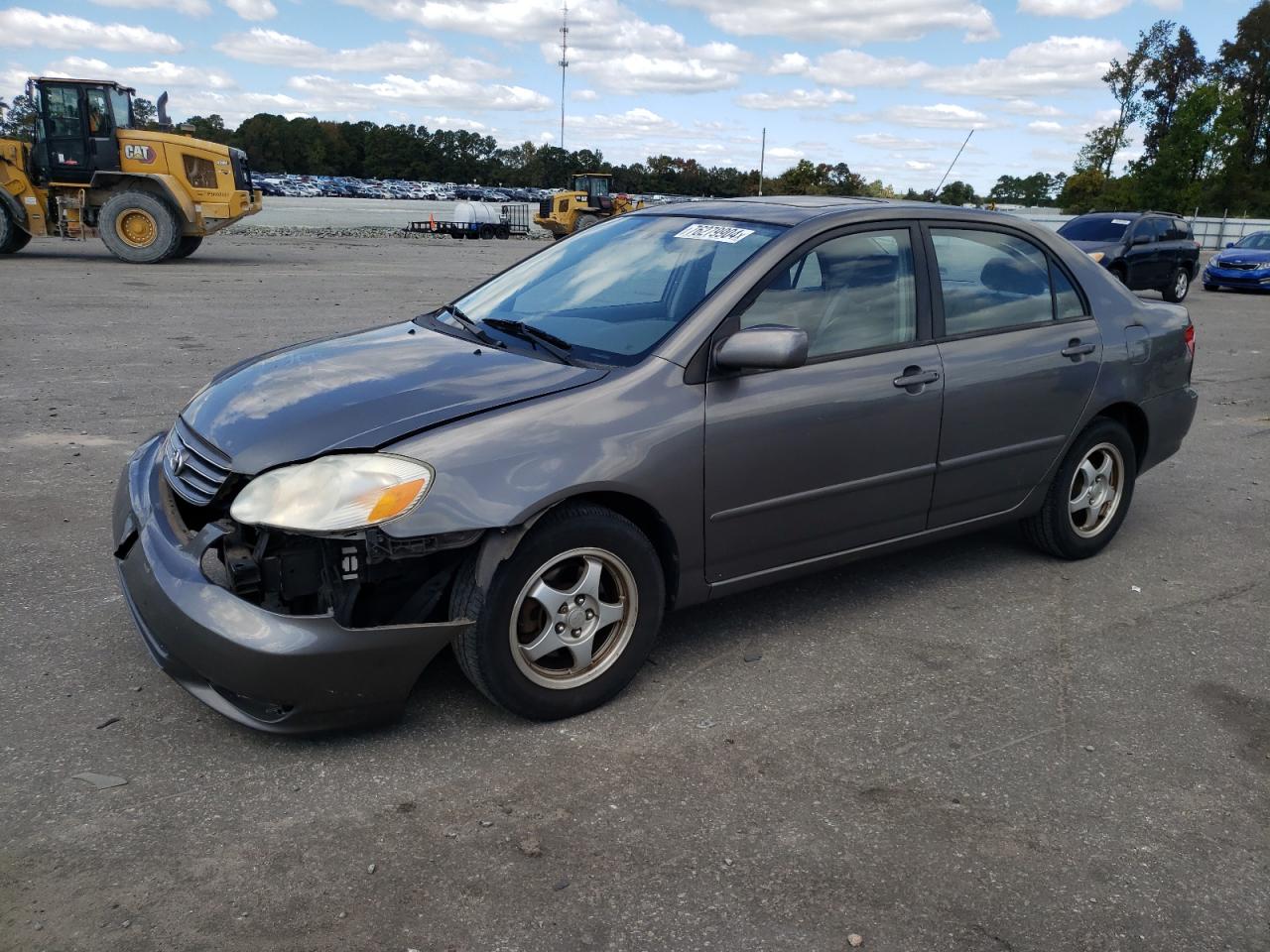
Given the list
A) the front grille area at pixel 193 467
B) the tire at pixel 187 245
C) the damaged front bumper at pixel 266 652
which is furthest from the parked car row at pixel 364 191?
the damaged front bumper at pixel 266 652

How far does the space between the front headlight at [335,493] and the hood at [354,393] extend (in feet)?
0.21

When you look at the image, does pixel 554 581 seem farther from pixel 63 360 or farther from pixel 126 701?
pixel 63 360

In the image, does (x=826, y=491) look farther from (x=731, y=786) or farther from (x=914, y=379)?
(x=731, y=786)

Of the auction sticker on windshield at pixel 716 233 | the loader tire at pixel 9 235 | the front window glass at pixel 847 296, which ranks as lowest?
the loader tire at pixel 9 235

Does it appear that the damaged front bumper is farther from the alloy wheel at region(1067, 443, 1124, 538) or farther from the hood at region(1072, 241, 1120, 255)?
the hood at region(1072, 241, 1120, 255)

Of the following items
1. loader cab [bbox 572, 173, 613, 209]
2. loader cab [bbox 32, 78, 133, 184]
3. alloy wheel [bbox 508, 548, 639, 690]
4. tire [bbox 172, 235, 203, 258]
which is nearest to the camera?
alloy wheel [bbox 508, 548, 639, 690]

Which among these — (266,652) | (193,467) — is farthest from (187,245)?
(266,652)

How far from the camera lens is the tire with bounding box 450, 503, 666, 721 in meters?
3.16

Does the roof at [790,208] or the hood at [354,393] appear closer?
the hood at [354,393]

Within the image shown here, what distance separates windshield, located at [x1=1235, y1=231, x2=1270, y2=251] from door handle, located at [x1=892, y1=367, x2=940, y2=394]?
74.7 feet

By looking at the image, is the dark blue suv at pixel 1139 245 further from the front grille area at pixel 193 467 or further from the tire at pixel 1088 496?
the front grille area at pixel 193 467

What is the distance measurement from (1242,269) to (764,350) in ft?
74.4

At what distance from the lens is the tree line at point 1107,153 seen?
54.1m

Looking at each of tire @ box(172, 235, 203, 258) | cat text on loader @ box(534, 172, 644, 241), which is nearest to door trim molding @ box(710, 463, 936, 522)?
tire @ box(172, 235, 203, 258)
